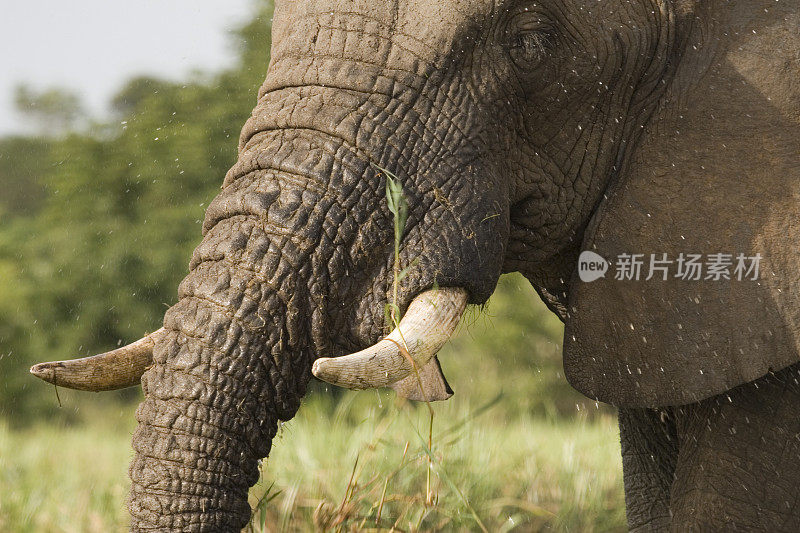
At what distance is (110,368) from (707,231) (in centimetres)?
164

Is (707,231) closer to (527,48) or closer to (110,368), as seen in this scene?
(527,48)

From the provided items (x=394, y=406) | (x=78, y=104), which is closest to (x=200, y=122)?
(x=78, y=104)

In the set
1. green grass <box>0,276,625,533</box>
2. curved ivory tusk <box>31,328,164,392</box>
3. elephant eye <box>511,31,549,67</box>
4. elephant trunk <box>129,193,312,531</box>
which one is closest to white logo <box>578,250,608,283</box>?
green grass <box>0,276,625,533</box>

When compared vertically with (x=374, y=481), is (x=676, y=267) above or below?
above

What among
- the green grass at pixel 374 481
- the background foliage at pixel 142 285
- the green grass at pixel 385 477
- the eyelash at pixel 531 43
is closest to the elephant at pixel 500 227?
the eyelash at pixel 531 43

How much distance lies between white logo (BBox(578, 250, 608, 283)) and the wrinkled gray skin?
34 millimetres

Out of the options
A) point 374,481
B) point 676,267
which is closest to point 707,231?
point 676,267

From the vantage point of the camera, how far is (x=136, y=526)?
2697 mm

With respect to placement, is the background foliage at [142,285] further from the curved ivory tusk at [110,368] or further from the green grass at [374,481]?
the curved ivory tusk at [110,368]

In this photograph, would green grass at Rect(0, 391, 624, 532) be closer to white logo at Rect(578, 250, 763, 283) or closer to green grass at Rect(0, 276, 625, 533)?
green grass at Rect(0, 276, 625, 533)

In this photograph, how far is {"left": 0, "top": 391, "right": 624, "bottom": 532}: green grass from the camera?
12.2 ft

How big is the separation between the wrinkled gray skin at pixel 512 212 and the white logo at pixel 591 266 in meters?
0.03

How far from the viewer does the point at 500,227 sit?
3.02 metres

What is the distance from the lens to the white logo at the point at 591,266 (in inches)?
127
